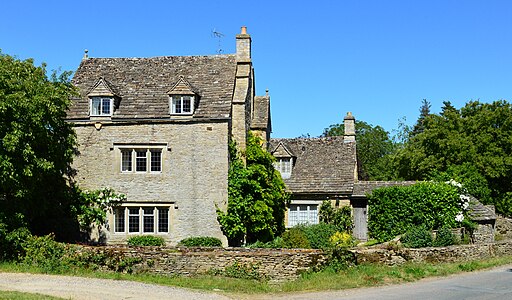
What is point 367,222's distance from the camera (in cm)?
3972

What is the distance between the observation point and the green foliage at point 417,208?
34844mm

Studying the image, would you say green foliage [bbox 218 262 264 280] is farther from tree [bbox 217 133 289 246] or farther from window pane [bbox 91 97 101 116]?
window pane [bbox 91 97 101 116]

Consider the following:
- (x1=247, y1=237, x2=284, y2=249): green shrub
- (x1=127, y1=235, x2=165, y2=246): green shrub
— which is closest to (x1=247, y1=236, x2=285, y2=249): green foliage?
(x1=247, y1=237, x2=284, y2=249): green shrub

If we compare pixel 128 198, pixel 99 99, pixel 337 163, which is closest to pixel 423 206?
pixel 337 163

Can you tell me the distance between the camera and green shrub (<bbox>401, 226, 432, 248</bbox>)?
31656mm

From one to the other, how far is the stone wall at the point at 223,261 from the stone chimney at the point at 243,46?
15119 mm

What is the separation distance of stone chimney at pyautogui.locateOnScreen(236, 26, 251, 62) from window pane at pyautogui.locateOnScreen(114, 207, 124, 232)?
11.3 meters

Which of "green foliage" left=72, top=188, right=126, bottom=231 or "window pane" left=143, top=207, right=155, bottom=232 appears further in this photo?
"window pane" left=143, top=207, right=155, bottom=232

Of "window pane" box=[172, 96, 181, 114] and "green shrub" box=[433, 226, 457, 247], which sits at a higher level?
"window pane" box=[172, 96, 181, 114]

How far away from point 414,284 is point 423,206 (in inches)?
505

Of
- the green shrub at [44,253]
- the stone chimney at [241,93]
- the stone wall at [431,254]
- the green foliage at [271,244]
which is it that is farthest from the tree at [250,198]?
the green shrub at [44,253]

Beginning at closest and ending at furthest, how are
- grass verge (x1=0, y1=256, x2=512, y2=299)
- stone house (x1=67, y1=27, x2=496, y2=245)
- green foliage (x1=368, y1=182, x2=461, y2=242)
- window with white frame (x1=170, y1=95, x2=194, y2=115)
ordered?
grass verge (x1=0, y1=256, x2=512, y2=299) → stone house (x1=67, y1=27, x2=496, y2=245) → window with white frame (x1=170, y1=95, x2=194, y2=115) → green foliage (x1=368, y1=182, x2=461, y2=242)

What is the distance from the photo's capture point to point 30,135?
25.0 meters

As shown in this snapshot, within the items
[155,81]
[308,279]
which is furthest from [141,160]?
[308,279]
